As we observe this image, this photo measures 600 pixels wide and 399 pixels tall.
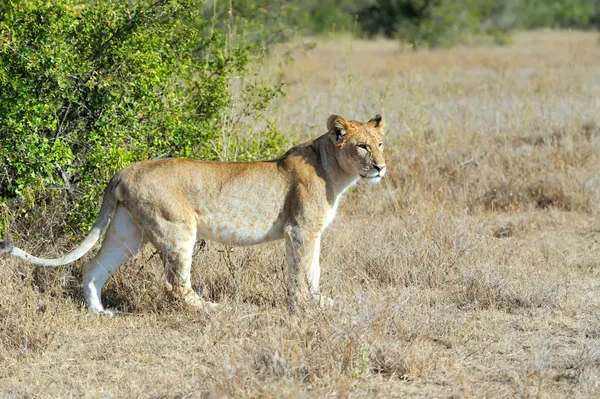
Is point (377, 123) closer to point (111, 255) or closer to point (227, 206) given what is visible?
point (227, 206)

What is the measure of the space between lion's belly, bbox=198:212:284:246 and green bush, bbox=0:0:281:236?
97 cm

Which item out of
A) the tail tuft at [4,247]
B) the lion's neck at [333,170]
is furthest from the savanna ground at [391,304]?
the lion's neck at [333,170]

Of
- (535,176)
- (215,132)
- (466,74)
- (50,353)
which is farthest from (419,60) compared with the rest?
(50,353)

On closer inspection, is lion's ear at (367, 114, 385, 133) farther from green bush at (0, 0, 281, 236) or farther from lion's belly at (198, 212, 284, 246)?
green bush at (0, 0, 281, 236)

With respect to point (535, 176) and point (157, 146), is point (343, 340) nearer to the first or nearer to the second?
point (157, 146)

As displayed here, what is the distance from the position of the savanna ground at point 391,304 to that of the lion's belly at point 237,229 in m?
0.37

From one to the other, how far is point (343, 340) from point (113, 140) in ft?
9.23

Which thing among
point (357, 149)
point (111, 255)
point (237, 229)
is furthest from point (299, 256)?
point (111, 255)

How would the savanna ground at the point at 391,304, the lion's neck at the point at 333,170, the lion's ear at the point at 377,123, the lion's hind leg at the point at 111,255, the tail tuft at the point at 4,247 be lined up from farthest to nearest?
the lion's ear at the point at 377,123
the lion's neck at the point at 333,170
the lion's hind leg at the point at 111,255
the tail tuft at the point at 4,247
the savanna ground at the point at 391,304

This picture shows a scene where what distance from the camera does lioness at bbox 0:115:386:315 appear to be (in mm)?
6324

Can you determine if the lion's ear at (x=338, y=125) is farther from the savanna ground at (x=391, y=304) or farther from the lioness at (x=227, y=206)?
the savanna ground at (x=391, y=304)

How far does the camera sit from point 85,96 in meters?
7.31

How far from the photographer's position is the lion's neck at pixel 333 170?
6723mm

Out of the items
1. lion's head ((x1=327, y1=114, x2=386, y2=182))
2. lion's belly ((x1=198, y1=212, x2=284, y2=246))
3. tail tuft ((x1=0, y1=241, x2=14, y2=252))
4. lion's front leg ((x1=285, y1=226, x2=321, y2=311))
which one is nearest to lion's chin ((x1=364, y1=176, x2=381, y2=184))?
lion's head ((x1=327, y1=114, x2=386, y2=182))
